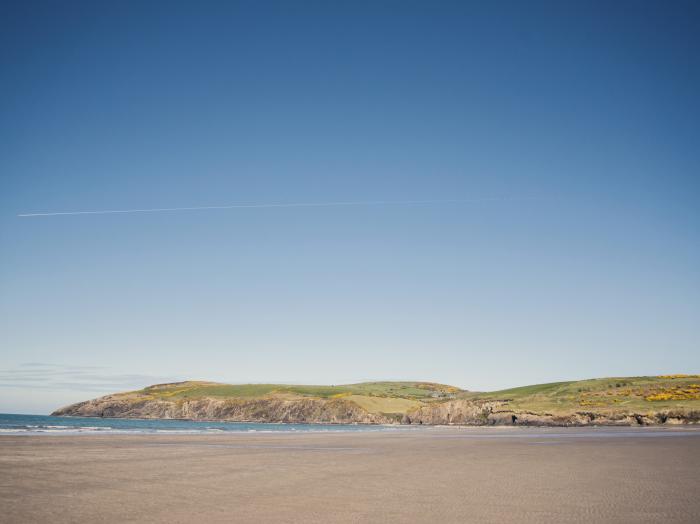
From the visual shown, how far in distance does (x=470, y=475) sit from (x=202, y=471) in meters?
8.56

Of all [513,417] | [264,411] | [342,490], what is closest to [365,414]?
[264,411]

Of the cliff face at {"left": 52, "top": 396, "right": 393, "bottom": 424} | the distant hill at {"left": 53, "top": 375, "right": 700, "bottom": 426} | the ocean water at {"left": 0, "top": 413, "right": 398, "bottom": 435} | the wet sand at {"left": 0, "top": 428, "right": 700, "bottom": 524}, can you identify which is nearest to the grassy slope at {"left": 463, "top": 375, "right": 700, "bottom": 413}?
the distant hill at {"left": 53, "top": 375, "right": 700, "bottom": 426}

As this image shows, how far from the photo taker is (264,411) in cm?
18075

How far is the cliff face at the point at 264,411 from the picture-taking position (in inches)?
6649

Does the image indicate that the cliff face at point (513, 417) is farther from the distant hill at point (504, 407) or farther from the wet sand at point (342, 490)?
the wet sand at point (342, 490)

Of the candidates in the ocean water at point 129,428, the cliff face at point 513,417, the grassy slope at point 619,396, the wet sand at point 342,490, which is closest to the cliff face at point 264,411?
the cliff face at point 513,417

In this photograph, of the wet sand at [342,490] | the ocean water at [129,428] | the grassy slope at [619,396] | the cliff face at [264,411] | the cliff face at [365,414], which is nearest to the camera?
the wet sand at [342,490]

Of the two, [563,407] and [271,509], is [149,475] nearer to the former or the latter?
[271,509]

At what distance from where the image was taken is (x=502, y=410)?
427 feet

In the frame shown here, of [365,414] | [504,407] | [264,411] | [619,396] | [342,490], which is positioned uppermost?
[342,490]

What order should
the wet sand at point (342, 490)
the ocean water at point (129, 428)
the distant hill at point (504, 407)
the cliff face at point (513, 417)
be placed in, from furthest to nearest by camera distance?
the distant hill at point (504, 407)
the cliff face at point (513, 417)
the ocean water at point (129, 428)
the wet sand at point (342, 490)

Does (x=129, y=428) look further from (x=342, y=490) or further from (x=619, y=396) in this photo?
(x=619, y=396)

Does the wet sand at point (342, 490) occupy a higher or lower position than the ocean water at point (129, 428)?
higher

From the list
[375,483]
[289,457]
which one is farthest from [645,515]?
[289,457]
